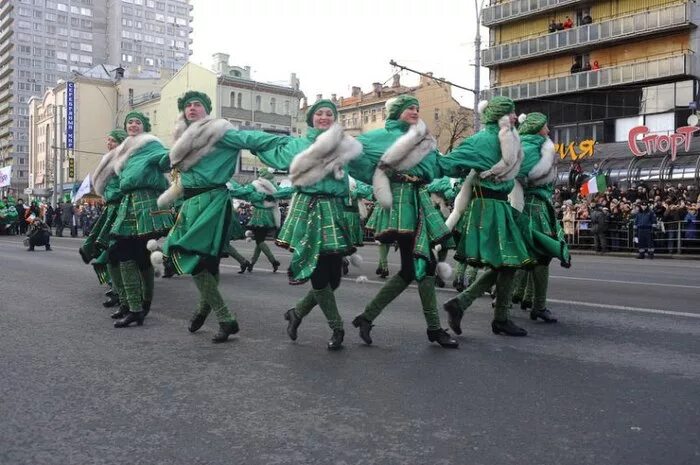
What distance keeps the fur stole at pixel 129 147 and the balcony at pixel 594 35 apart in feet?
111

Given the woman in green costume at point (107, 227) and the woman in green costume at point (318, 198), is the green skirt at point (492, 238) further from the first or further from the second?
the woman in green costume at point (107, 227)

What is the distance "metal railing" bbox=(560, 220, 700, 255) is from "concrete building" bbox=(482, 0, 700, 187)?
10625 mm

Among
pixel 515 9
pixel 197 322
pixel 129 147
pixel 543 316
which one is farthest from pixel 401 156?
pixel 515 9

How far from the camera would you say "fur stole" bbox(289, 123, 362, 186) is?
215 inches

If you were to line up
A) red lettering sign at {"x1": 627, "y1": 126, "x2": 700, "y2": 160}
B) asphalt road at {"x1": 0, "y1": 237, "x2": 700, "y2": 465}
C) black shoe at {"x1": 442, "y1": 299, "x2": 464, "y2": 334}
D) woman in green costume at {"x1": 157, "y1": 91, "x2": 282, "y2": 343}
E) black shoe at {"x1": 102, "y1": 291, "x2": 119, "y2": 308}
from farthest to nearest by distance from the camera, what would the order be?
1. red lettering sign at {"x1": 627, "y1": 126, "x2": 700, "y2": 160}
2. black shoe at {"x1": 102, "y1": 291, "x2": 119, "y2": 308}
3. black shoe at {"x1": 442, "y1": 299, "x2": 464, "y2": 334}
4. woman in green costume at {"x1": 157, "y1": 91, "x2": 282, "y2": 343}
5. asphalt road at {"x1": 0, "y1": 237, "x2": 700, "y2": 465}

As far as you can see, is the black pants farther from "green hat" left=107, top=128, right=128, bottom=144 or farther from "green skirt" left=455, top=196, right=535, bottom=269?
"green hat" left=107, top=128, right=128, bottom=144

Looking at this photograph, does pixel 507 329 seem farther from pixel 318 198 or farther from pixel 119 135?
pixel 119 135

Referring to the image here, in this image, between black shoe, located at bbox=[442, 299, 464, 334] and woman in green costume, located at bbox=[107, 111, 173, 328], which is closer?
black shoe, located at bbox=[442, 299, 464, 334]

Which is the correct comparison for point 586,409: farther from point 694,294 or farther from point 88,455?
point 694,294

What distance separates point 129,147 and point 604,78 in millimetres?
35136

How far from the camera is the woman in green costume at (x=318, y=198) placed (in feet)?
18.0

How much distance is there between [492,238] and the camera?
20.2ft

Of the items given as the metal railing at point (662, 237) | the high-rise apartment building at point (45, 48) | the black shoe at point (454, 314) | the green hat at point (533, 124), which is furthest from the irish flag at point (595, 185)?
the high-rise apartment building at point (45, 48)

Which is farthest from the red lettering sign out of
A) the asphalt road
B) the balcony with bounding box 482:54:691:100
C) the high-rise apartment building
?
the high-rise apartment building
